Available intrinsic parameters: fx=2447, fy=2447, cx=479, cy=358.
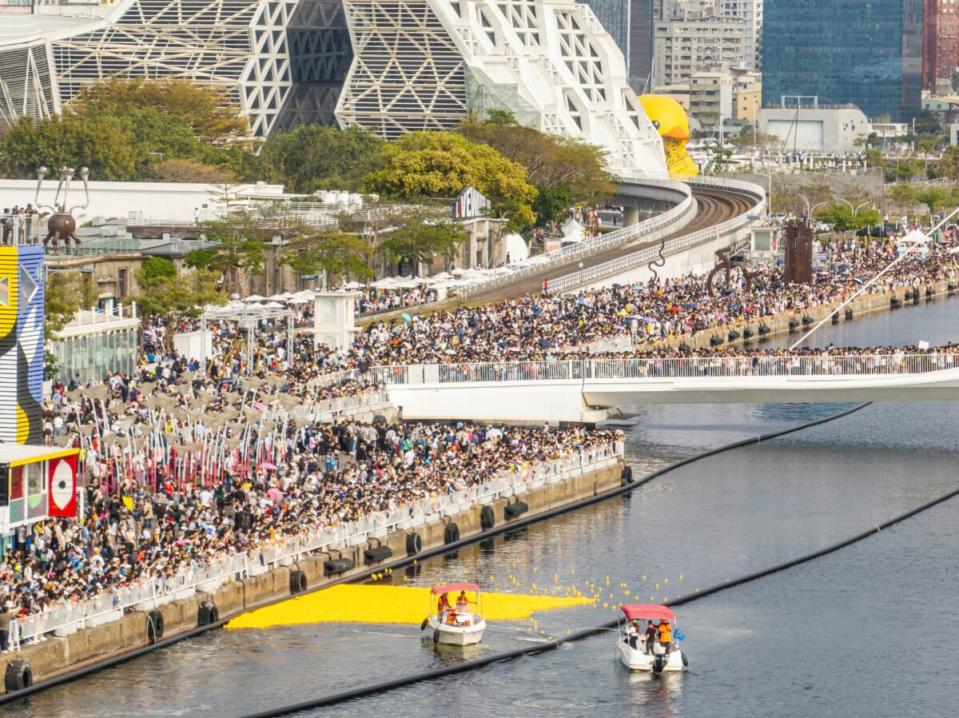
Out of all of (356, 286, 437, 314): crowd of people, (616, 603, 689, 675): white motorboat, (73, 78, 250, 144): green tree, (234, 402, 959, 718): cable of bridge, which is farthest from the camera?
(73, 78, 250, 144): green tree

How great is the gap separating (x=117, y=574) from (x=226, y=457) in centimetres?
1495

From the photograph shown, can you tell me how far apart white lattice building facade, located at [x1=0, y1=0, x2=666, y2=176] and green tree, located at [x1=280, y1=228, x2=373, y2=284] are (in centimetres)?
5789

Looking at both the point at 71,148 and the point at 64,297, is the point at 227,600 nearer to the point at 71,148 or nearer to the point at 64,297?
the point at 64,297

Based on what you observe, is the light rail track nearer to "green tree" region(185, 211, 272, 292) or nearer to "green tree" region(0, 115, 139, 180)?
"green tree" region(185, 211, 272, 292)

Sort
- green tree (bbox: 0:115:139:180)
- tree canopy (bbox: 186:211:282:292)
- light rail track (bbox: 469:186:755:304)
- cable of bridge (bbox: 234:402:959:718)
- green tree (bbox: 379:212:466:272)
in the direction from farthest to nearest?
green tree (bbox: 0:115:139:180)
green tree (bbox: 379:212:466:272)
light rail track (bbox: 469:186:755:304)
tree canopy (bbox: 186:211:282:292)
cable of bridge (bbox: 234:402:959:718)

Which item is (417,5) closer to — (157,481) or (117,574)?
(157,481)

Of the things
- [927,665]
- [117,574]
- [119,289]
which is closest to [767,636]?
[927,665]

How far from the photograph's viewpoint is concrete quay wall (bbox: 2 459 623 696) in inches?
2160

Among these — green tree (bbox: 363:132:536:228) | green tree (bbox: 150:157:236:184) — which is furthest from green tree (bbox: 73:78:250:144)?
green tree (bbox: 363:132:536:228)

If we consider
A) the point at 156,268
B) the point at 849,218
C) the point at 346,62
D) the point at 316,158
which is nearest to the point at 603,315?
the point at 156,268

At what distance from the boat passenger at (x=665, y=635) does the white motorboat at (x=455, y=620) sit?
459cm

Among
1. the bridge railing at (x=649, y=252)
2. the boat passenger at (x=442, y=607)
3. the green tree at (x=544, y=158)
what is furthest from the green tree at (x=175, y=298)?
the green tree at (x=544, y=158)

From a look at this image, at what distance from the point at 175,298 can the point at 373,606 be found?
37.9 m

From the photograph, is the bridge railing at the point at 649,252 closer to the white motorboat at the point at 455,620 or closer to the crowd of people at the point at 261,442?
the crowd of people at the point at 261,442
